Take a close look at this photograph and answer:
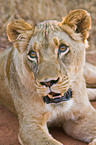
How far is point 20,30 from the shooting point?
280 centimetres

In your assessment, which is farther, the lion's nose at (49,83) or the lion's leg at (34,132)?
the lion's leg at (34,132)

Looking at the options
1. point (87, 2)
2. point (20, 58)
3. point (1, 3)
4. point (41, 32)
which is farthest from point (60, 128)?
point (87, 2)

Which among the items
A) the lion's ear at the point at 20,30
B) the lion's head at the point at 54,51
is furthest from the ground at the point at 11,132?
the lion's ear at the point at 20,30

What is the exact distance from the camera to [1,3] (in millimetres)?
8258

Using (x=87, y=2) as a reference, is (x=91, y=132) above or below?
below

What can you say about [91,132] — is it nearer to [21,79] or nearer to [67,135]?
[67,135]

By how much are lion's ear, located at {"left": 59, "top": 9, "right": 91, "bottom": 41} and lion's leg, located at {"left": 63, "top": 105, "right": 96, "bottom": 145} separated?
2.98 ft

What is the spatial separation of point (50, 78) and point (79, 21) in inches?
34.2

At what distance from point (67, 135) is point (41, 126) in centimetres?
46

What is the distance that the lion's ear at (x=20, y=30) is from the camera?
9.06 ft

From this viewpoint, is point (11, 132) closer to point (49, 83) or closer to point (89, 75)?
point (49, 83)

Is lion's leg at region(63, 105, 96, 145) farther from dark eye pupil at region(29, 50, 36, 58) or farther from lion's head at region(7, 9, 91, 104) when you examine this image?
dark eye pupil at region(29, 50, 36, 58)

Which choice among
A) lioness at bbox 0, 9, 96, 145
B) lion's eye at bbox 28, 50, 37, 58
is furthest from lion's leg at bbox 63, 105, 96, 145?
lion's eye at bbox 28, 50, 37, 58

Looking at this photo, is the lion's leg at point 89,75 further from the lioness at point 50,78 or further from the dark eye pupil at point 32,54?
the dark eye pupil at point 32,54
